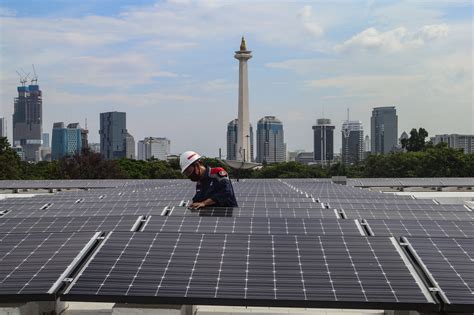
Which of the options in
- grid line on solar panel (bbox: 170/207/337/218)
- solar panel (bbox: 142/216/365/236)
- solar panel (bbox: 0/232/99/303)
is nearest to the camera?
solar panel (bbox: 0/232/99/303)

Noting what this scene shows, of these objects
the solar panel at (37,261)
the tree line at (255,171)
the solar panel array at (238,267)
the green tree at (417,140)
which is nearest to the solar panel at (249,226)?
the solar panel array at (238,267)

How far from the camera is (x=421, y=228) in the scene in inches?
451

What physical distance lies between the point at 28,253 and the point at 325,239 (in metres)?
4.79

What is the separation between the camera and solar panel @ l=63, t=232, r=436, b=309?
7.64 meters

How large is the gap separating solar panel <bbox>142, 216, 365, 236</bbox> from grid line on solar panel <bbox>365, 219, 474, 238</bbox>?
0.55m

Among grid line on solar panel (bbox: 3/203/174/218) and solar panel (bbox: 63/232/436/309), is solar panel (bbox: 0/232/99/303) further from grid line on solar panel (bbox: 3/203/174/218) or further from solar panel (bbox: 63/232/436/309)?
grid line on solar panel (bbox: 3/203/174/218)

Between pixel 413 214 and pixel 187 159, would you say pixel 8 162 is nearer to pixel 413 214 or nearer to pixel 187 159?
pixel 413 214

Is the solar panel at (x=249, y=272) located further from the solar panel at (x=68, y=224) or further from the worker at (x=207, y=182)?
the worker at (x=207, y=182)

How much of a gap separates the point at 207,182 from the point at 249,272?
3804 mm

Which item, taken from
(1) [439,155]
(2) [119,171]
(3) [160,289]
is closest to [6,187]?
(3) [160,289]

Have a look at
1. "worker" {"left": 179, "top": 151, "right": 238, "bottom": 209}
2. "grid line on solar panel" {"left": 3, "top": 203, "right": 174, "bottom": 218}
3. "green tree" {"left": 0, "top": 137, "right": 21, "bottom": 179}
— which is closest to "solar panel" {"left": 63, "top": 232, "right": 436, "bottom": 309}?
"worker" {"left": 179, "top": 151, "right": 238, "bottom": 209}

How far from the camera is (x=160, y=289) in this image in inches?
309

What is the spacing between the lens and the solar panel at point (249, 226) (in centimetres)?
1064

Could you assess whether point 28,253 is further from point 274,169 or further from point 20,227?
point 274,169
